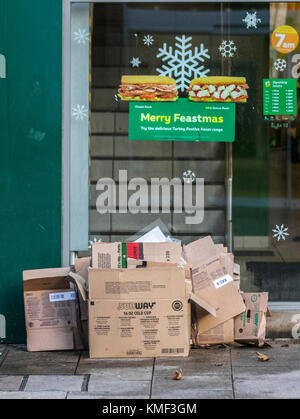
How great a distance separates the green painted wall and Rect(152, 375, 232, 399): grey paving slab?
5.96 ft

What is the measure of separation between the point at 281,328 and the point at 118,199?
193 centimetres

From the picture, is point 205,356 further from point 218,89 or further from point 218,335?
point 218,89

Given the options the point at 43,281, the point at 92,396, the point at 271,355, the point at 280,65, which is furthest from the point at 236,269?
the point at 92,396

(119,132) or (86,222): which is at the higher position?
(119,132)

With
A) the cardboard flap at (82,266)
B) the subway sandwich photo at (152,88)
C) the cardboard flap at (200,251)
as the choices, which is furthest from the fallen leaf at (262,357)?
the subway sandwich photo at (152,88)

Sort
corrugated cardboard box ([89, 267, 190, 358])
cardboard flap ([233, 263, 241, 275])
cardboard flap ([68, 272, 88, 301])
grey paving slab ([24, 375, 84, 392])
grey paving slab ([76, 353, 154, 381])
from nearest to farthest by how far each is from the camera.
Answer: grey paving slab ([24, 375, 84, 392]) → grey paving slab ([76, 353, 154, 381]) → corrugated cardboard box ([89, 267, 190, 358]) → cardboard flap ([68, 272, 88, 301]) → cardboard flap ([233, 263, 241, 275])

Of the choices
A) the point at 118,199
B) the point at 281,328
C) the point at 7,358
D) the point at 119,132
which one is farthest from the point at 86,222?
the point at 281,328

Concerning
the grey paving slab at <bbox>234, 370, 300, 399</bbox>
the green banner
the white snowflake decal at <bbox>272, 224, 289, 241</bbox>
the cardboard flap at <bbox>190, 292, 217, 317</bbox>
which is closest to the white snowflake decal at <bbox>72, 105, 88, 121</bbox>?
the green banner

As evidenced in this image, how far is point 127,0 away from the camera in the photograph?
7500mm

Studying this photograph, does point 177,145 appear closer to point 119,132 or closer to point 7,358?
point 119,132

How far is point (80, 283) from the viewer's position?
6.95 metres

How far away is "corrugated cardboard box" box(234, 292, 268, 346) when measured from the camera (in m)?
7.08

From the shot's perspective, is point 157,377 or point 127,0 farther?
point 127,0

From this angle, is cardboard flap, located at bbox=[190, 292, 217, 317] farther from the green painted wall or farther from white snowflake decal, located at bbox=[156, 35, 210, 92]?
white snowflake decal, located at bbox=[156, 35, 210, 92]
